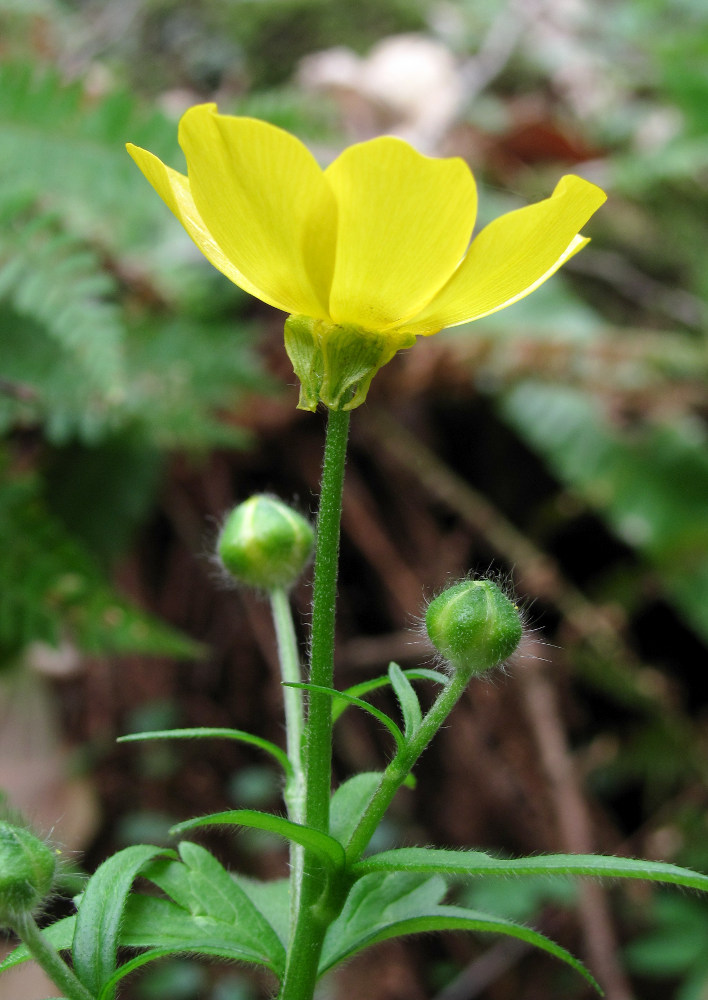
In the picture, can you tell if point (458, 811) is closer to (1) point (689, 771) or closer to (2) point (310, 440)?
(1) point (689, 771)

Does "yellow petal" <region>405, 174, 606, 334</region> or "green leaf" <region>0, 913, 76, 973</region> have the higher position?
"yellow petal" <region>405, 174, 606, 334</region>

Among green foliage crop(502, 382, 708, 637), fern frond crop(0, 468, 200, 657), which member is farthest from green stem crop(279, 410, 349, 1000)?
green foliage crop(502, 382, 708, 637)

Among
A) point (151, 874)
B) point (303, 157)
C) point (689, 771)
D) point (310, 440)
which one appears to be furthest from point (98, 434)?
point (689, 771)

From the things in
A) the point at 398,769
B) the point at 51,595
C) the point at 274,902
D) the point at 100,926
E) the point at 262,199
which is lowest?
the point at 51,595

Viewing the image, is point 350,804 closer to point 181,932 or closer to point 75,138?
point 181,932

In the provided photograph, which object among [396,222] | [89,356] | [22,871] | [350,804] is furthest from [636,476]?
[22,871]

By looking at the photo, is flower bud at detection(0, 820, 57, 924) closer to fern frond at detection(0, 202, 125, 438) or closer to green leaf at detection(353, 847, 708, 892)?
green leaf at detection(353, 847, 708, 892)

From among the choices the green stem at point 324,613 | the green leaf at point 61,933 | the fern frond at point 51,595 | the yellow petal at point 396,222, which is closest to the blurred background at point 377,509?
the fern frond at point 51,595
